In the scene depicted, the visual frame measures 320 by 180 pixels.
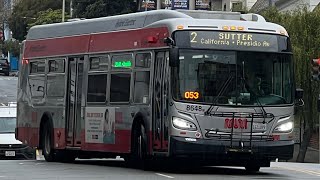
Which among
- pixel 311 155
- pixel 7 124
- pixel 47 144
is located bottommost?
pixel 311 155

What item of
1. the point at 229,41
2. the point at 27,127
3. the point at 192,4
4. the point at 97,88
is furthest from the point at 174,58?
the point at 192,4

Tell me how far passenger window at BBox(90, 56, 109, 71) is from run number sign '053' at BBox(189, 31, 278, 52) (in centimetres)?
343

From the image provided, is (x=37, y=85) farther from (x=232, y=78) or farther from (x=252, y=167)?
(x=232, y=78)

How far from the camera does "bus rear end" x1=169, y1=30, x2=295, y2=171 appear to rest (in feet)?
57.1

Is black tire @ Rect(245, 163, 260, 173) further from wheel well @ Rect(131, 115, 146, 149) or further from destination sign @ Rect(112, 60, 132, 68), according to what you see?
destination sign @ Rect(112, 60, 132, 68)

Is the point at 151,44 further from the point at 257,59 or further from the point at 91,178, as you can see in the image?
the point at 91,178

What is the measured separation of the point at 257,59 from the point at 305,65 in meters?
24.3

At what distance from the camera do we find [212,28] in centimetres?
1803

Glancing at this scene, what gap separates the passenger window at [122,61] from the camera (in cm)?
1953

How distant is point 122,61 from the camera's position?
19.8m

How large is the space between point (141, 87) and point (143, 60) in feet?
1.97

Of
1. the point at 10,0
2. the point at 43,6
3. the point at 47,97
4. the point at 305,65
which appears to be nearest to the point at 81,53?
the point at 47,97

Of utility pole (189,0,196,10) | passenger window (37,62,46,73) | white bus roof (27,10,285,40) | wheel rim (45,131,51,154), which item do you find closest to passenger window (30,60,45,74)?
passenger window (37,62,46,73)

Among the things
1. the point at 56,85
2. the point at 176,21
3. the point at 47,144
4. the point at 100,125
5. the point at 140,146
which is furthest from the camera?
the point at 47,144
